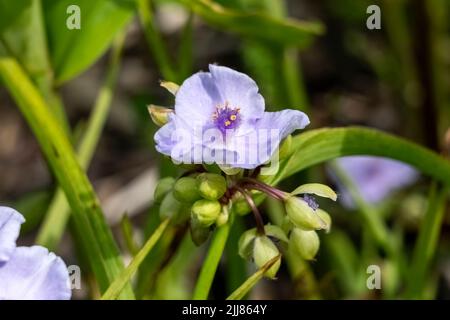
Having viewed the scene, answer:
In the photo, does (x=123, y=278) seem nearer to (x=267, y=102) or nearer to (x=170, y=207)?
(x=170, y=207)

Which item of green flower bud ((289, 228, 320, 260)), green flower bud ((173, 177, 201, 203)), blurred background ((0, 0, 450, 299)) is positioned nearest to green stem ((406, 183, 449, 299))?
blurred background ((0, 0, 450, 299))

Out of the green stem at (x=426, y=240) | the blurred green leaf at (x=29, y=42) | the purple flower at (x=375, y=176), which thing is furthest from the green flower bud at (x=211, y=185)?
the purple flower at (x=375, y=176)

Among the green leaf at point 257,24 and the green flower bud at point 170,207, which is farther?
the green leaf at point 257,24

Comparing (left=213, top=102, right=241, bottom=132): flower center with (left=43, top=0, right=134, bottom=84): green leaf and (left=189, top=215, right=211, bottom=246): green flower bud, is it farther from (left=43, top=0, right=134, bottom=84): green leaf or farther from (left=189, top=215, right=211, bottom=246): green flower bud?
(left=43, top=0, right=134, bottom=84): green leaf

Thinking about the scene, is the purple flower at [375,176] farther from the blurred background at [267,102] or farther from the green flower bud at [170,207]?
the green flower bud at [170,207]

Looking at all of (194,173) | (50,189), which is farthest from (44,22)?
(194,173)

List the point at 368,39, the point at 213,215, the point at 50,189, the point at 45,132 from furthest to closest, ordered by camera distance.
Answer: the point at 368,39 → the point at 50,189 → the point at 45,132 → the point at 213,215

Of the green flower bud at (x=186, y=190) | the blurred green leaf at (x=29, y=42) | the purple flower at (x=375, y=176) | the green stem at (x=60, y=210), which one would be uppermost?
the blurred green leaf at (x=29, y=42)
